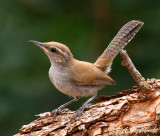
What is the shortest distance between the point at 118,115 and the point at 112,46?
197cm

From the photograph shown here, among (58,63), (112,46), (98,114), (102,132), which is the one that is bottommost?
(102,132)

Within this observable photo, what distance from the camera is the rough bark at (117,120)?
167 inches

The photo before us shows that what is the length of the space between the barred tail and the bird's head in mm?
945

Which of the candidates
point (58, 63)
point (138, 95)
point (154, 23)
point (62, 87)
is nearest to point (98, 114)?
point (138, 95)

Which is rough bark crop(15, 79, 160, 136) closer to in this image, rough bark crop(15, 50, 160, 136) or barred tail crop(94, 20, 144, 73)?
rough bark crop(15, 50, 160, 136)

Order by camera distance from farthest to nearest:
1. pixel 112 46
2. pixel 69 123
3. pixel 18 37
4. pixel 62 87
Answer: pixel 18 37, pixel 112 46, pixel 62 87, pixel 69 123

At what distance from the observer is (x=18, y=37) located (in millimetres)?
6488

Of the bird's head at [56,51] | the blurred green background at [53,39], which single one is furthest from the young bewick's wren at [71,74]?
the blurred green background at [53,39]

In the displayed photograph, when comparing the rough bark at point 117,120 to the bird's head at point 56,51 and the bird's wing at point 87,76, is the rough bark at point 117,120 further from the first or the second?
the bird's head at point 56,51

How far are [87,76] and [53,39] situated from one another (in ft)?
4.91

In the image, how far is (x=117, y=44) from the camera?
598 centimetres

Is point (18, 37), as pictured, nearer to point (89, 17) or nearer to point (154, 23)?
point (89, 17)

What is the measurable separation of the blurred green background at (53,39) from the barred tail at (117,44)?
42cm

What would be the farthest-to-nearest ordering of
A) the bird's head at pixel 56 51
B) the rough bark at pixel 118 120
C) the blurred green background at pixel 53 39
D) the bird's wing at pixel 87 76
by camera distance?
the blurred green background at pixel 53 39
the bird's wing at pixel 87 76
the bird's head at pixel 56 51
the rough bark at pixel 118 120
